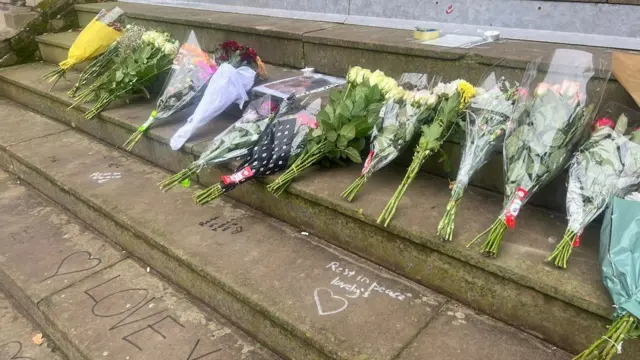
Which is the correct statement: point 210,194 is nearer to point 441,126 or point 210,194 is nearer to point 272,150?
point 272,150

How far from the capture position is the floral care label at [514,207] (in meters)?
2.02

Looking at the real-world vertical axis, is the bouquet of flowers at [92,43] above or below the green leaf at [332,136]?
above

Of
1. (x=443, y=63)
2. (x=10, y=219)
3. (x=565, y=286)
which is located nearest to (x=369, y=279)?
(x=565, y=286)

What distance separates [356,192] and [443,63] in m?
1.12

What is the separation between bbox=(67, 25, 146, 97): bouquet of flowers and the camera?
A: 4.08m

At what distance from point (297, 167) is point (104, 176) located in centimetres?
160

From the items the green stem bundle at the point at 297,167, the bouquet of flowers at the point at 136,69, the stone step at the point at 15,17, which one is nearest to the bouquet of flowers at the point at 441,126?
the green stem bundle at the point at 297,167

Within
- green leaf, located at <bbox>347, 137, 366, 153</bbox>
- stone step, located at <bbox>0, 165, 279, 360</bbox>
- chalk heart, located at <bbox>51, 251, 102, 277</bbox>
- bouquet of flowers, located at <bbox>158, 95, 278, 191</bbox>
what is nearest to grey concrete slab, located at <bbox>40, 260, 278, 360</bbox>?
stone step, located at <bbox>0, 165, 279, 360</bbox>

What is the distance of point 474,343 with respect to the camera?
1.92 meters

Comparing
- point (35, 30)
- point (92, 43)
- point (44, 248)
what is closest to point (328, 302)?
point (44, 248)

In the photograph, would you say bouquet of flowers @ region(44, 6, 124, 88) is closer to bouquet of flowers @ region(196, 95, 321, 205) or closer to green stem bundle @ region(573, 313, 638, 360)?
bouquet of flowers @ region(196, 95, 321, 205)

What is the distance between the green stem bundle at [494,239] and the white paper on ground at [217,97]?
77.4 inches

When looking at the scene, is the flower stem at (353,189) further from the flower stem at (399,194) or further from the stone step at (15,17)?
the stone step at (15,17)

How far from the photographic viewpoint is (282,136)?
9.12 feet
